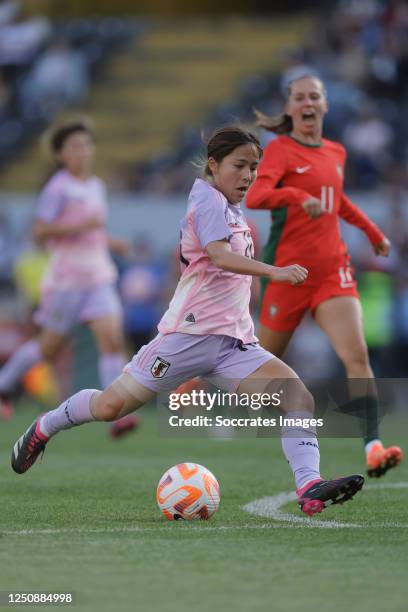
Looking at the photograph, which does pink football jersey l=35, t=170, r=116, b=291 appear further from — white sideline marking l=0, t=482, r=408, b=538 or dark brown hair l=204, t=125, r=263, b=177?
white sideline marking l=0, t=482, r=408, b=538

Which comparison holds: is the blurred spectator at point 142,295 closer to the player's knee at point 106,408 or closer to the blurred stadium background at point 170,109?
the blurred stadium background at point 170,109

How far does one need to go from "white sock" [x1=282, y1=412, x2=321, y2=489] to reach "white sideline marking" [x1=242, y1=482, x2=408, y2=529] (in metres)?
0.19

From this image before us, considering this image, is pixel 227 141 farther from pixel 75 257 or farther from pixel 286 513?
pixel 75 257

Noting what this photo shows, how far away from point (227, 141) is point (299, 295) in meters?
1.98

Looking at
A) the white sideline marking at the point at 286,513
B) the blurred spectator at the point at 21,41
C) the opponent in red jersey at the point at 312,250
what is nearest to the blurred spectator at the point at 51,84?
the blurred spectator at the point at 21,41

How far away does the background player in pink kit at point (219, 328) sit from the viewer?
6848 millimetres

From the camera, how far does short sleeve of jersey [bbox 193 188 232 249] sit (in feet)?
22.1

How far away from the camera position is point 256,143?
6961 millimetres

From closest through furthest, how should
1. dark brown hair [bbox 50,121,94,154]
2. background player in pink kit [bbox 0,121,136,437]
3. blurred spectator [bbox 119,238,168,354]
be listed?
1. dark brown hair [bbox 50,121,94,154]
2. background player in pink kit [bbox 0,121,136,437]
3. blurred spectator [bbox 119,238,168,354]

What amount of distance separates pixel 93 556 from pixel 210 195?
1965 millimetres

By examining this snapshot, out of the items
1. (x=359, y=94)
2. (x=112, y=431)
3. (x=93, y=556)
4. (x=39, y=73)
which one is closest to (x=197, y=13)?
(x=39, y=73)

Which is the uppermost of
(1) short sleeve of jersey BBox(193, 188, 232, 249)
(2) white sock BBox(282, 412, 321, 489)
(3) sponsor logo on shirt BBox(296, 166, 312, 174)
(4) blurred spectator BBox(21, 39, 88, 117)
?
(4) blurred spectator BBox(21, 39, 88, 117)

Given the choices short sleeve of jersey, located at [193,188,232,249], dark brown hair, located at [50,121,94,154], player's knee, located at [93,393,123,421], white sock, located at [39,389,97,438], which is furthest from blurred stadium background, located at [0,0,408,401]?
short sleeve of jersey, located at [193,188,232,249]

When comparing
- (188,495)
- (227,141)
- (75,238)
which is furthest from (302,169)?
(75,238)
